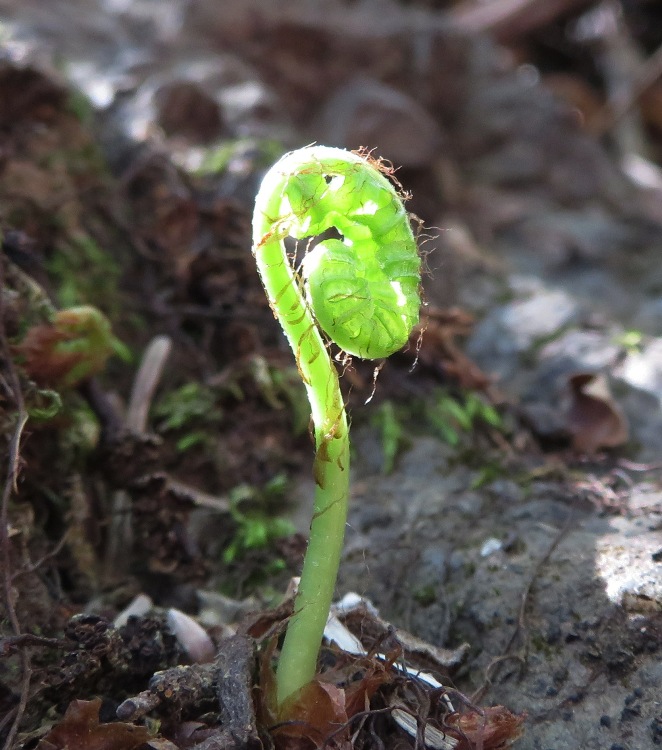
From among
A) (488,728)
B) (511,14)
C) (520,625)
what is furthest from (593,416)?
(511,14)

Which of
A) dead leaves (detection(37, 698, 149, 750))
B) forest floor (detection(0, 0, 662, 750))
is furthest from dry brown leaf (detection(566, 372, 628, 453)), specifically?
dead leaves (detection(37, 698, 149, 750))

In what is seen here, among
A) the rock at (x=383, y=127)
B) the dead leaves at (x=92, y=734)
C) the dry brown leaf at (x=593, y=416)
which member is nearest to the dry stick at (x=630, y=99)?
the rock at (x=383, y=127)

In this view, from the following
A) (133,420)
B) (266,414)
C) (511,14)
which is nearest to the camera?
(133,420)

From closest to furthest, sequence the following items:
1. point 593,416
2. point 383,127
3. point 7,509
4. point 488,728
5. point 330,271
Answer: point 330,271, point 488,728, point 7,509, point 593,416, point 383,127

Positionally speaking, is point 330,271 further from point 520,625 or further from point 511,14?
point 511,14

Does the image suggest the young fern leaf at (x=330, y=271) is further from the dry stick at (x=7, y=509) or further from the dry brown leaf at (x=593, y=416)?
the dry brown leaf at (x=593, y=416)

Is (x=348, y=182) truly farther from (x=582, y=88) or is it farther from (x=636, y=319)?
(x=582, y=88)

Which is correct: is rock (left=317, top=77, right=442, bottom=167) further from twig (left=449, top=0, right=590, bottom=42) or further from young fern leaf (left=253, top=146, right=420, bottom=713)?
young fern leaf (left=253, top=146, right=420, bottom=713)
